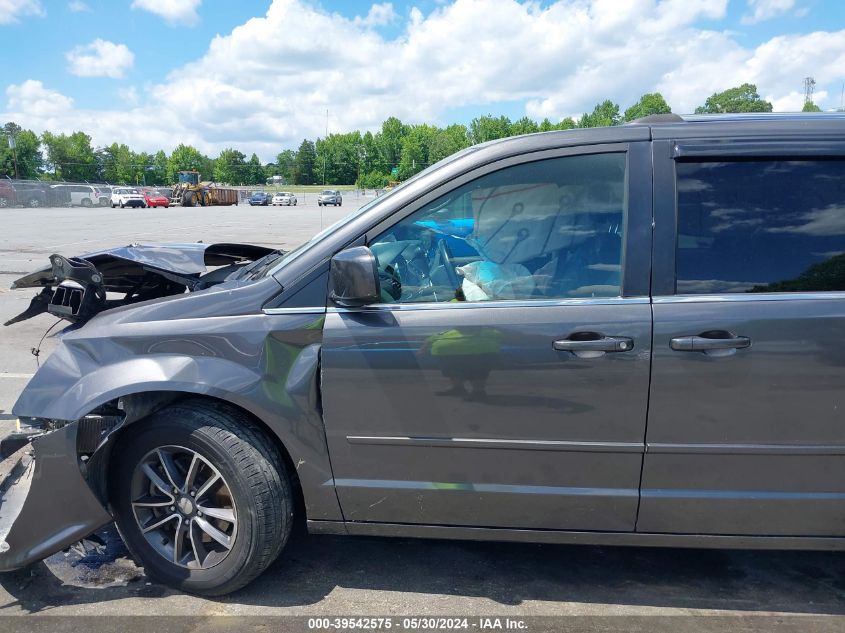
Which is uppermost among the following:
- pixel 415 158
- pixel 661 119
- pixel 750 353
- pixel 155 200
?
pixel 415 158

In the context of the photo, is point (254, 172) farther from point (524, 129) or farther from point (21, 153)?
point (524, 129)

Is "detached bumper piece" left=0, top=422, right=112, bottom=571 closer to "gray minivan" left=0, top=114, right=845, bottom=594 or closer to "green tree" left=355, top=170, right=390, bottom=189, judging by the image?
"gray minivan" left=0, top=114, right=845, bottom=594

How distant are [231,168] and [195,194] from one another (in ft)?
196

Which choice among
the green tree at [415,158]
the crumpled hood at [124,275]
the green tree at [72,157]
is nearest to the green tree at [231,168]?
the green tree at [72,157]

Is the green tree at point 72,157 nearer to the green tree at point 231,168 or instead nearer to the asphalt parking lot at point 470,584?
the green tree at point 231,168

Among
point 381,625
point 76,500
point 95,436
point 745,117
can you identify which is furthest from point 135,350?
point 745,117

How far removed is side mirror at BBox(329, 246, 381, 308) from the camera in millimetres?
2426

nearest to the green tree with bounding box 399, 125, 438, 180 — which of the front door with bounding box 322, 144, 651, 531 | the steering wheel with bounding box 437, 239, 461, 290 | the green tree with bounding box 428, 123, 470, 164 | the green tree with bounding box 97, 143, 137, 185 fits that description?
the green tree with bounding box 428, 123, 470, 164

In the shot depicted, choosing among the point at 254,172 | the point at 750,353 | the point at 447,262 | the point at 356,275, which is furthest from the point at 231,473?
the point at 254,172

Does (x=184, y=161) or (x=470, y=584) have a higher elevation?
(x=184, y=161)

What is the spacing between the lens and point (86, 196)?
55.2 metres

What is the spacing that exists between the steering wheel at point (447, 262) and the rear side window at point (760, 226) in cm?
89

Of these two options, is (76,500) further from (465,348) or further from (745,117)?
(745,117)

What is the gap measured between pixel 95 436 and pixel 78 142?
123m
